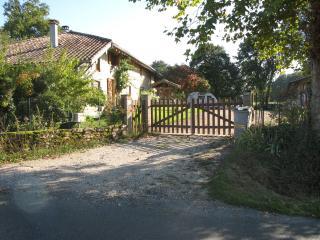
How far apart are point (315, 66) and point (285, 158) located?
2.46m

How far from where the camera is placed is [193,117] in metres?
14.2

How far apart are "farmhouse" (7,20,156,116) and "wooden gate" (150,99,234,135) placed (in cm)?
655

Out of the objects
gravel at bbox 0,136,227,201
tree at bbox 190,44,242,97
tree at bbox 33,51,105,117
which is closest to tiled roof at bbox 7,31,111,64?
tree at bbox 33,51,105,117

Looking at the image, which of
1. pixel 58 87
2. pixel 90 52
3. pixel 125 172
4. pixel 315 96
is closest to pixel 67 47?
pixel 90 52

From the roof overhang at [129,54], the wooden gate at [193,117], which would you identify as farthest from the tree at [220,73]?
the wooden gate at [193,117]

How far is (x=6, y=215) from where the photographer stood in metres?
5.69

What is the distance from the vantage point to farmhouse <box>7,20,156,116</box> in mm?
A: 21266

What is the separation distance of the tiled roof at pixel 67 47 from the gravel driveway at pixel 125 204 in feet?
38.9

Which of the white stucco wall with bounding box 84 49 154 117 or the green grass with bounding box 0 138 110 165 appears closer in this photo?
the green grass with bounding box 0 138 110 165

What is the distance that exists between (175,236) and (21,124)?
29.2 feet

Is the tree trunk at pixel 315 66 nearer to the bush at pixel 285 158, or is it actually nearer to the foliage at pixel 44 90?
the bush at pixel 285 158

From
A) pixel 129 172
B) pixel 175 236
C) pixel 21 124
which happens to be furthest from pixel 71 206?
pixel 21 124

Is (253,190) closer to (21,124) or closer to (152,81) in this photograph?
(21,124)

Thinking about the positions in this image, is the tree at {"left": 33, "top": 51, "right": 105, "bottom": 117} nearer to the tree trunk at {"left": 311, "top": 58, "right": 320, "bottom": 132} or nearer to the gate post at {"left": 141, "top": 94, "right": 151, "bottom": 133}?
the gate post at {"left": 141, "top": 94, "right": 151, "bottom": 133}
